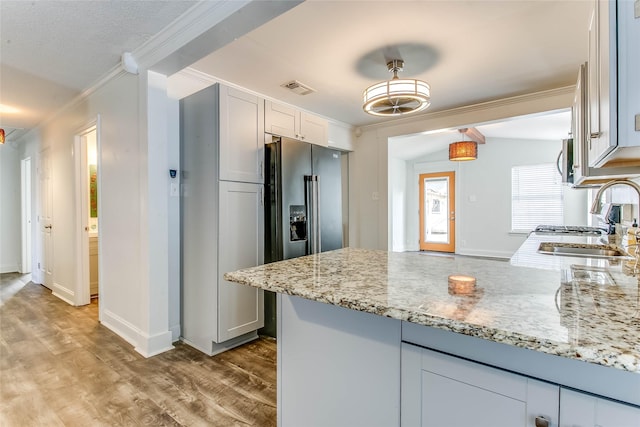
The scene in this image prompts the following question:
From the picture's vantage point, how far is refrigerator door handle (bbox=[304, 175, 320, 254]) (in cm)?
288

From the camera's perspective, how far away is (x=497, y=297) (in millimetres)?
861

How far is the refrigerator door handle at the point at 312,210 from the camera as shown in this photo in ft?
9.43

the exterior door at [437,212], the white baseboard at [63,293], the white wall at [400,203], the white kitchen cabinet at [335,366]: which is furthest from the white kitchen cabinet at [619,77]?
the exterior door at [437,212]

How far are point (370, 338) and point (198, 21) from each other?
205 cm

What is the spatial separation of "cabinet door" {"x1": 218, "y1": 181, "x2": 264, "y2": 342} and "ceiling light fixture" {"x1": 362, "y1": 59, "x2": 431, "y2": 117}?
4.07 ft

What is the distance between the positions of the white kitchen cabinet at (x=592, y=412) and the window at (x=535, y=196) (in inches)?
286

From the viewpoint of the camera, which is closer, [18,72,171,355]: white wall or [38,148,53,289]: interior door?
[18,72,171,355]: white wall

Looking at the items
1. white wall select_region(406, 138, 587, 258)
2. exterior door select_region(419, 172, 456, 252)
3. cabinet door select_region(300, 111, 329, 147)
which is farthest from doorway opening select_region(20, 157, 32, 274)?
white wall select_region(406, 138, 587, 258)

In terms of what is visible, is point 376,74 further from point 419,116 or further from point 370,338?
point 370,338

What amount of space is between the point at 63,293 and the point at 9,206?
2.95 meters

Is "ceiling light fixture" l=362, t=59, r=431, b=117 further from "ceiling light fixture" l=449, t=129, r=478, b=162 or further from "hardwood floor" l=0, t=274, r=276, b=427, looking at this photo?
"ceiling light fixture" l=449, t=129, r=478, b=162

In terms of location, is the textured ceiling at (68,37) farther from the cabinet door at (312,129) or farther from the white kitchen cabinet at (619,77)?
the white kitchen cabinet at (619,77)

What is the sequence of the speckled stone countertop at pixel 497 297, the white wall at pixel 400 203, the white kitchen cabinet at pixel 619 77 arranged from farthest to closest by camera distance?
the white wall at pixel 400 203 < the white kitchen cabinet at pixel 619 77 < the speckled stone countertop at pixel 497 297

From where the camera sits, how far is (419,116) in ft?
14.4
